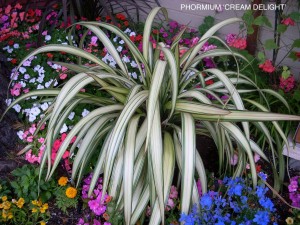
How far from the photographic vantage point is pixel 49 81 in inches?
83.4

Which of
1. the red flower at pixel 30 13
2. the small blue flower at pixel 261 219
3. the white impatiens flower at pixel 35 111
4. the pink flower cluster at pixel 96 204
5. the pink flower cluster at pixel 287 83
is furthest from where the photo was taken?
the red flower at pixel 30 13

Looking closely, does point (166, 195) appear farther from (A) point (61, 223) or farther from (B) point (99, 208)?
(A) point (61, 223)

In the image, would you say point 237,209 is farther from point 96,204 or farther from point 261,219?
point 96,204

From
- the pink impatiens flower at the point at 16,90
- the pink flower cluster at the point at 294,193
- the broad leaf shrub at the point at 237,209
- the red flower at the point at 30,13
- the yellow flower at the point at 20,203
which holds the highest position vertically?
the red flower at the point at 30,13

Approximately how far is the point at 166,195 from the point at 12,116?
110cm

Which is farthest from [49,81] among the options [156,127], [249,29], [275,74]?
[275,74]

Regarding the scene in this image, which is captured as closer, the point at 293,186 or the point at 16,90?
the point at 293,186

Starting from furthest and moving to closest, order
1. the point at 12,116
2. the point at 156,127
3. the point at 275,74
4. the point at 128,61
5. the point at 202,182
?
the point at 275,74 < the point at 128,61 < the point at 12,116 < the point at 202,182 < the point at 156,127

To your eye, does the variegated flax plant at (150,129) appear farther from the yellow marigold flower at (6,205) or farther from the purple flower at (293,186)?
the yellow marigold flower at (6,205)

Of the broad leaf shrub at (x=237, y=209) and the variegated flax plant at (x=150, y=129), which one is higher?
the variegated flax plant at (x=150, y=129)

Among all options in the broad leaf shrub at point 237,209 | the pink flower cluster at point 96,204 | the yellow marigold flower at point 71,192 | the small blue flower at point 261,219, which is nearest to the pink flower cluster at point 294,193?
the broad leaf shrub at point 237,209

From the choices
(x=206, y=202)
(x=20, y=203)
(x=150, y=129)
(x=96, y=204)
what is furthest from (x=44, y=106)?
(x=206, y=202)

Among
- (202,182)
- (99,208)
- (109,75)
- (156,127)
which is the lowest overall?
(99,208)

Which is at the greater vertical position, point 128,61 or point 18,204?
point 128,61
